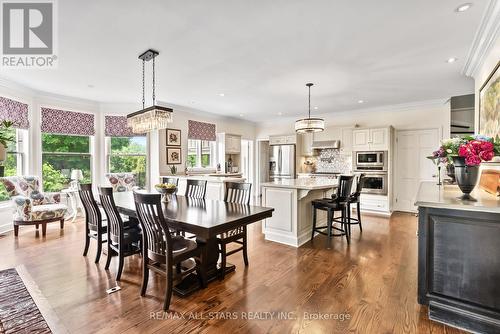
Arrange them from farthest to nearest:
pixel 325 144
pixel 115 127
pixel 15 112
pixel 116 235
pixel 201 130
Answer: pixel 201 130 < pixel 325 144 < pixel 115 127 < pixel 15 112 < pixel 116 235

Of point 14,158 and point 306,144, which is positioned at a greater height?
point 306,144

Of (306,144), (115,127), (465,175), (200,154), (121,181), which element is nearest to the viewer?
(465,175)

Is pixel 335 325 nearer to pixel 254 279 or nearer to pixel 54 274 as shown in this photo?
pixel 254 279

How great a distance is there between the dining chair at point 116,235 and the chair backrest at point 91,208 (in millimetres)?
250

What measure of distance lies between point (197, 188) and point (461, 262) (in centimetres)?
313

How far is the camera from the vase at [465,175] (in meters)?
2.02

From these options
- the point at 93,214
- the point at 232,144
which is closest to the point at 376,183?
the point at 232,144

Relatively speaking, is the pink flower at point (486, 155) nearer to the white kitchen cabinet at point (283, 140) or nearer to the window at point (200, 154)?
the white kitchen cabinet at point (283, 140)

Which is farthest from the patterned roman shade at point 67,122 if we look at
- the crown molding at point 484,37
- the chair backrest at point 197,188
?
the crown molding at point 484,37

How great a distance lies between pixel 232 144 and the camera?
753cm

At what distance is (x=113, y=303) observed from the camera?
225cm

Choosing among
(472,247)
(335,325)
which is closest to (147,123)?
(335,325)

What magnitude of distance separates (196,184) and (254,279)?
175 centimetres

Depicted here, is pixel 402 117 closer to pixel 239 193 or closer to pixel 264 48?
pixel 264 48
